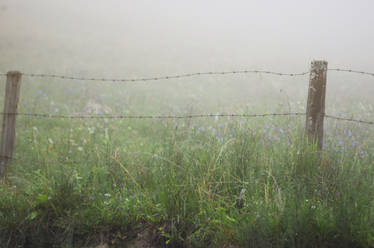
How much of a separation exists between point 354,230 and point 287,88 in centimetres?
1141

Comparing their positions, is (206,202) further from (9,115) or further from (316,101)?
(9,115)

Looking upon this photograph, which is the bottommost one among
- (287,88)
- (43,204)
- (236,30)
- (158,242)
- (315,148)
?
(158,242)

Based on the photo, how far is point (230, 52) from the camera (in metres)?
18.1

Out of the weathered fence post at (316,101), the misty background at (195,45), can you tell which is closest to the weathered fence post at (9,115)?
the weathered fence post at (316,101)

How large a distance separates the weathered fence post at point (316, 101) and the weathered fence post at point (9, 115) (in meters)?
3.71

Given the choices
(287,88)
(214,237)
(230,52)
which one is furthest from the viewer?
(230,52)

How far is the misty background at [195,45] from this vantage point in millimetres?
12273

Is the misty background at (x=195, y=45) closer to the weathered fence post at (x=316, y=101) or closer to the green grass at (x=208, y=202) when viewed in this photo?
the weathered fence post at (x=316, y=101)

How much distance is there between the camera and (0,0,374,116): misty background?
12.3m

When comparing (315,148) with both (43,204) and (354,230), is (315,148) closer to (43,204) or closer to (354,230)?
(354,230)

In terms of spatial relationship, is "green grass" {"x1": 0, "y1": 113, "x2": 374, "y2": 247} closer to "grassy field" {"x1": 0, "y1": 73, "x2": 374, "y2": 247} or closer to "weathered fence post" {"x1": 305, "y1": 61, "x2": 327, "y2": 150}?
"grassy field" {"x1": 0, "y1": 73, "x2": 374, "y2": 247}

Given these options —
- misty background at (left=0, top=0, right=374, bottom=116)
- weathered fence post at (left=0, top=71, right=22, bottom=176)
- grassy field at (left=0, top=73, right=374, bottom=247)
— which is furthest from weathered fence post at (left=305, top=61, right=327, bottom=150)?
weathered fence post at (left=0, top=71, right=22, bottom=176)

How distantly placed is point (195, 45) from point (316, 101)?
15.7 metres

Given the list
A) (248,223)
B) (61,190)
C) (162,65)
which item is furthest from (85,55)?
(248,223)
